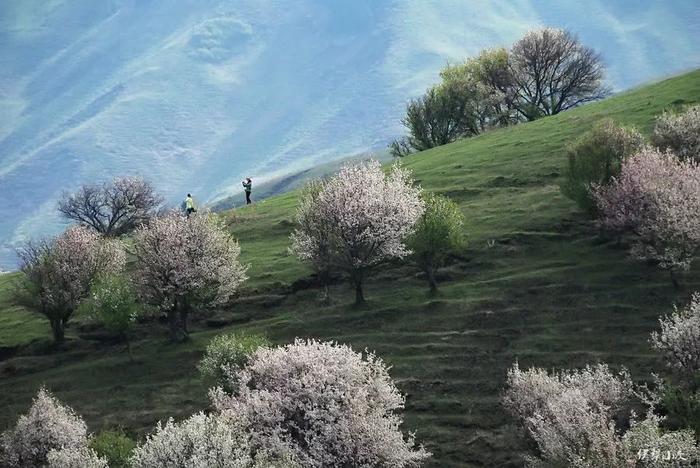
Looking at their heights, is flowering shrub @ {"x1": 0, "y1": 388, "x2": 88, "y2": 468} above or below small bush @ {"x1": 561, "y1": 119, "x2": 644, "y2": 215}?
below

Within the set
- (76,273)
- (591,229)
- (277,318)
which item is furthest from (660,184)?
(76,273)

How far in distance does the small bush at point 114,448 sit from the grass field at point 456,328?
632cm

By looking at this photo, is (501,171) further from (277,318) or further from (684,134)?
(277,318)

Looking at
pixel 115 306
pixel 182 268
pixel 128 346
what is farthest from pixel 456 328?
pixel 115 306

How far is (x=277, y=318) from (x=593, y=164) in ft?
99.5

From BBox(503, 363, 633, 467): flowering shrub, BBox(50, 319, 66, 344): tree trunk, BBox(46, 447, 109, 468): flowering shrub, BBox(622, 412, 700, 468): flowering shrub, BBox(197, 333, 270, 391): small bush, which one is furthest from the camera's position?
BBox(50, 319, 66, 344): tree trunk

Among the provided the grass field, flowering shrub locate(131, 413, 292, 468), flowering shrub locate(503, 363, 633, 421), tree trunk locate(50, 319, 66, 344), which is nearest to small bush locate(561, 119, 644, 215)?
the grass field

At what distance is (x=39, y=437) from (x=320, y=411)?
64.7 feet

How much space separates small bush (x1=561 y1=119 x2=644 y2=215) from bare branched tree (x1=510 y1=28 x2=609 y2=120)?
65.8m

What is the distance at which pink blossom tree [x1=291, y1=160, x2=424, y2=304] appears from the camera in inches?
2785

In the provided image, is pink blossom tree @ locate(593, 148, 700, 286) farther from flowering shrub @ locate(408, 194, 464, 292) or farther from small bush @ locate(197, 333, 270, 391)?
small bush @ locate(197, 333, 270, 391)

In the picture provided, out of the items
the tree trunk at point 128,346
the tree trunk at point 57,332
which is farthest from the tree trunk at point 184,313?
the tree trunk at point 57,332

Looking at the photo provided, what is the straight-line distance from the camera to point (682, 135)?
78.8 m

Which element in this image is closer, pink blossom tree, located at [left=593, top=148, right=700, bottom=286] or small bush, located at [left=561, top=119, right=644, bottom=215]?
pink blossom tree, located at [left=593, top=148, right=700, bottom=286]
